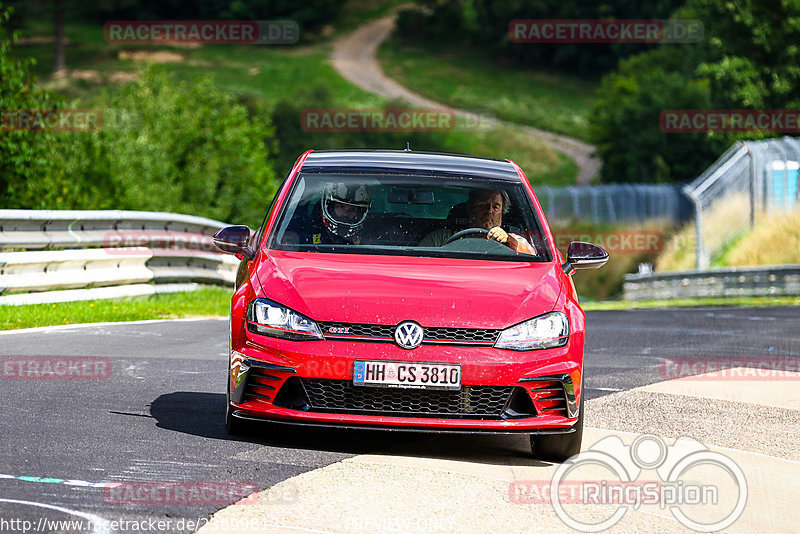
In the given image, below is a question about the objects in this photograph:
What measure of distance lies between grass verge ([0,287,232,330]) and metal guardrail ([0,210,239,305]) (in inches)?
4.8

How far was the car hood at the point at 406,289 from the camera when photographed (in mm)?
6711

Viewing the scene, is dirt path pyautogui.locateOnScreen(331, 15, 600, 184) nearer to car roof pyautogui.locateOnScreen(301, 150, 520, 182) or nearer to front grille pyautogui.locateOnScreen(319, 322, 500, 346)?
car roof pyautogui.locateOnScreen(301, 150, 520, 182)

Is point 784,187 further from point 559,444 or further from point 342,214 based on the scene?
point 559,444

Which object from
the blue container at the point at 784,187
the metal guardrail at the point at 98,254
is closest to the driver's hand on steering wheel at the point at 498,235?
the metal guardrail at the point at 98,254

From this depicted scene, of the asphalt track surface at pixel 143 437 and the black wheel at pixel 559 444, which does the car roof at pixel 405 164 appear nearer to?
the asphalt track surface at pixel 143 437

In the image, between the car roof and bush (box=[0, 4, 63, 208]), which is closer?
the car roof

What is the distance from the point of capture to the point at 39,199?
25.9 meters

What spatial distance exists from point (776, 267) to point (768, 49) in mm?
32971

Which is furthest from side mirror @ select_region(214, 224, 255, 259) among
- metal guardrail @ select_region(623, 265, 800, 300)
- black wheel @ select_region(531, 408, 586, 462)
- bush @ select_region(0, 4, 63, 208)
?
metal guardrail @ select_region(623, 265, 800, 300)

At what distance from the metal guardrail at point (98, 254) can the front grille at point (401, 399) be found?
25.3 ft

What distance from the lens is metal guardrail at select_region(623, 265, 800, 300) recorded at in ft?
90.9

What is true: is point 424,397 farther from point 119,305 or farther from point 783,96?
point 783,96

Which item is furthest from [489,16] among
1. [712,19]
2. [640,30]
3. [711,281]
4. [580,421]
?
[580,421]

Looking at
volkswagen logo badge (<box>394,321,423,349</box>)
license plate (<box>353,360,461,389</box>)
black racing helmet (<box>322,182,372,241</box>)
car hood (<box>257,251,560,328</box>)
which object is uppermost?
black racing helmet (<box>322,182,372,241</box>)
